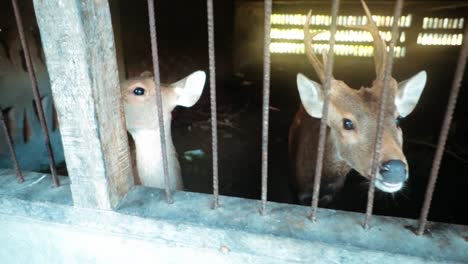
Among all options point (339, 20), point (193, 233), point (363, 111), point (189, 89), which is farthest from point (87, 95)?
point (339, 20)

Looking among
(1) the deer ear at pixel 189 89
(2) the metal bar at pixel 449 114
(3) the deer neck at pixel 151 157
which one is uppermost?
(2) the metal bar at pixel 449 114

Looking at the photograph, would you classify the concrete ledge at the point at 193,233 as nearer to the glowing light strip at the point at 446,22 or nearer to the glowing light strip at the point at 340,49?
the glowing light strip at the point at 340,49

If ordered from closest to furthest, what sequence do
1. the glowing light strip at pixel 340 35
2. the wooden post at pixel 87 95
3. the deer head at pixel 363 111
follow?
the wooden post at pixel 87 95 < the deer head at pixel 363 111 < the glowing light strip at pixel 340 35

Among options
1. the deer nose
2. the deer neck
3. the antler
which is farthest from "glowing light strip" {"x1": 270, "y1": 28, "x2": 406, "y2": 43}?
the deer nose

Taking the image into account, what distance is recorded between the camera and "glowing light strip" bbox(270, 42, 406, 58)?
9.52m

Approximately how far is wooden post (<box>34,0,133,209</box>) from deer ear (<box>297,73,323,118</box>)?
133 cm

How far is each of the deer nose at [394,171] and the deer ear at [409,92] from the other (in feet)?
2.74

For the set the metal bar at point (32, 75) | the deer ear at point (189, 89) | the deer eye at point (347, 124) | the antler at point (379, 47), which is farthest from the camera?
the deer ear at point (189, 89)

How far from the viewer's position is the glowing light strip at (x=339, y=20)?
9.53 meters

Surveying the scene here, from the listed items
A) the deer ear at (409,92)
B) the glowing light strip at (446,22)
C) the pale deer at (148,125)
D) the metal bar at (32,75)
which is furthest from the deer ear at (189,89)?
the glowing light strip at (446,22)

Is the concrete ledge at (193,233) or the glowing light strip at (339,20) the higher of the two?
the glowing light strip at (339,20)

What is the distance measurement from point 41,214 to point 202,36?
20.7 feet

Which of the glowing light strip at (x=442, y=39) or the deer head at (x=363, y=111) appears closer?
the deer head at (x=363, y=111)

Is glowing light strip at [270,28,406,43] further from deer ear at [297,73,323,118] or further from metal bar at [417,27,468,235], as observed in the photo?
metal bar at [417,27,468,235]
